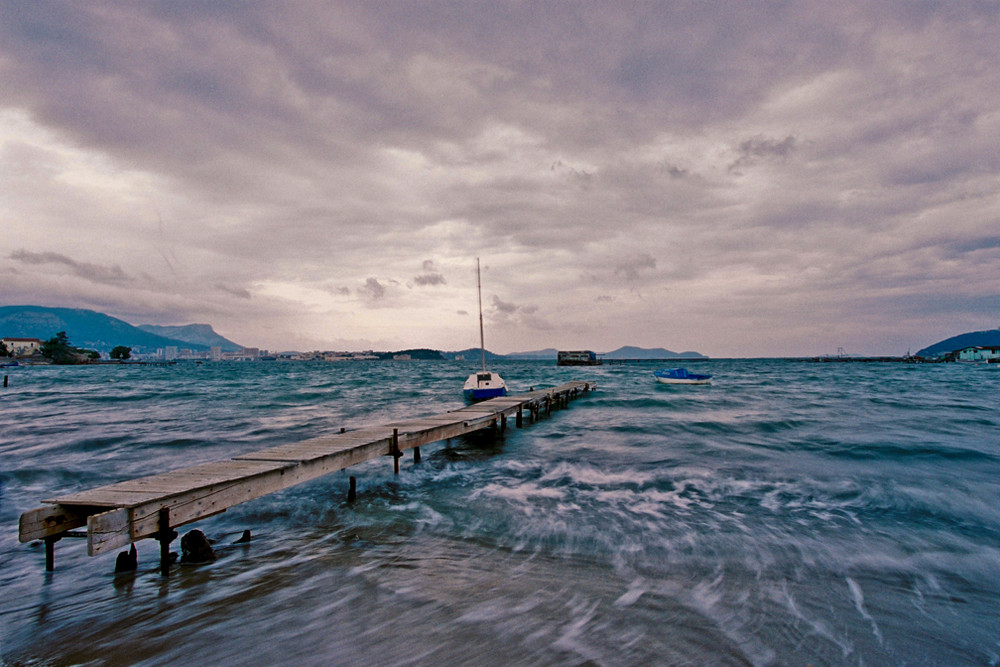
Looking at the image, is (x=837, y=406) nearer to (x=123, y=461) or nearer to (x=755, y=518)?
(x=755, y=518)

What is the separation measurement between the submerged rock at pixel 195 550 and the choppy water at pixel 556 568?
28 cm

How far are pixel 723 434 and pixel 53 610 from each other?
23852 mm

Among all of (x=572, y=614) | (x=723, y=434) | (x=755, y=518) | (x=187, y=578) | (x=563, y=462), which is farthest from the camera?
(x=723, y=434)

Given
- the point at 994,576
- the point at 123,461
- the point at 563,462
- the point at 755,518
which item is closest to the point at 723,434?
the point at 563,462

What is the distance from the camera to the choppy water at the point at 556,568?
563 centimetres

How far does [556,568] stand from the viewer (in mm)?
7914

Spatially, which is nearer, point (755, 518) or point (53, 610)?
point (53, 610)

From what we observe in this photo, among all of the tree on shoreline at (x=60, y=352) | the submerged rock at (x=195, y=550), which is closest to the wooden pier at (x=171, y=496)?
the submerged rock at (x=195, y=550)

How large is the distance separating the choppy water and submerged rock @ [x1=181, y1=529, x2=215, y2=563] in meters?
0.28

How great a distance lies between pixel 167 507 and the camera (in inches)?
271

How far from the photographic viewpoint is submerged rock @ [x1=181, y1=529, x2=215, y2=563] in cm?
798

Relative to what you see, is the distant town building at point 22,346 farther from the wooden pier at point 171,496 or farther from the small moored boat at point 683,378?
the wooden pier at point 171,496

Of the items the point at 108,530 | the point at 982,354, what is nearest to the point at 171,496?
the point at 108,530

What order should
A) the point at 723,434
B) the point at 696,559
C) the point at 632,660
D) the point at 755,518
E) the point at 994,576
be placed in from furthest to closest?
the point at 723,434
the point at 755,518
the point at 696,559
the point at 994,576
the point at 632,660
